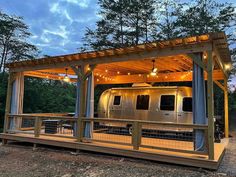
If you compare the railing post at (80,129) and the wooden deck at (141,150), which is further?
the railing post at (80,129)

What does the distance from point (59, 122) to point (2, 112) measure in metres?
6.80

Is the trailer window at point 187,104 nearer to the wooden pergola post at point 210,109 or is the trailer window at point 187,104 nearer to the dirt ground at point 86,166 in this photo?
the dirt ground at point 86,166

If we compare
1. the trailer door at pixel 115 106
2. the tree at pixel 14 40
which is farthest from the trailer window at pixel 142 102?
the tree at pixel 14 40

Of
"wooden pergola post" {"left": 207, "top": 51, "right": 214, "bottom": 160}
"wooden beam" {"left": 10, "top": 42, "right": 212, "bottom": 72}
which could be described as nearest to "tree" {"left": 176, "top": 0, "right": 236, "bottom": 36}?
"wooden beam" {"left": 10, "top": 42, "right": 212, "bottom": 72}

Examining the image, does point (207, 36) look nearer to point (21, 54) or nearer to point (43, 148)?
point (43, 148)

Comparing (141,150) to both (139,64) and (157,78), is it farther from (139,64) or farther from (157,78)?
(157,78)

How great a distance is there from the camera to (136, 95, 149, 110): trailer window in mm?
9452

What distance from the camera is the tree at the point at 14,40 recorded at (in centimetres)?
1680

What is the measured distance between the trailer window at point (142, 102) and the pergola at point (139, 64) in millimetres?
1368

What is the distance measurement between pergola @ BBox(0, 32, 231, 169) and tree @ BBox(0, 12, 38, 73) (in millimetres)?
7244

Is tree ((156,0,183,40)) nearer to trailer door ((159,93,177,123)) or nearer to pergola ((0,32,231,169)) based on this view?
pergola ((0,32,231,169))

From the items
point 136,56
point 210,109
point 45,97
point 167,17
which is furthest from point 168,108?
point 45,97

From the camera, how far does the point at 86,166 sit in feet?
20.3

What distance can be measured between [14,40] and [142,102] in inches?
493
